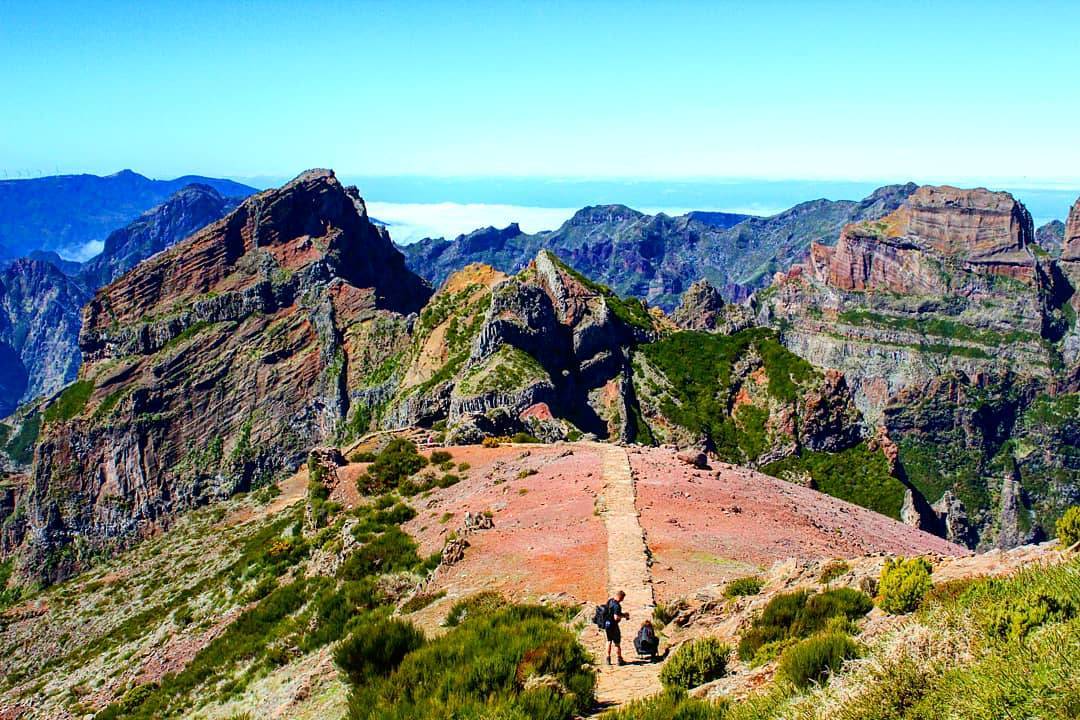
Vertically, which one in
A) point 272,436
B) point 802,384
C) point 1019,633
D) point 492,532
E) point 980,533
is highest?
point 1019,633

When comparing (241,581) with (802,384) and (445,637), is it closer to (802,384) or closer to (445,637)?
(445,637)

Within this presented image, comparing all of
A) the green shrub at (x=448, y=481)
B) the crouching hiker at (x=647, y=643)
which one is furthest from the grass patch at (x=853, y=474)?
the crouching hiker at (x=647, y=643)

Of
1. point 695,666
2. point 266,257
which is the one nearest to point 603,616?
point 695,666

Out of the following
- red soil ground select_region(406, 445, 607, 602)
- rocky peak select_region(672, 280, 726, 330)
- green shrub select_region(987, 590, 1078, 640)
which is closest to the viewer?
green shrub select_region(987, 590, 1078, 640)

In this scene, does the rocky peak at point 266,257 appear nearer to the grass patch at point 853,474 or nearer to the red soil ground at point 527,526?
the grass patch at point 853,474

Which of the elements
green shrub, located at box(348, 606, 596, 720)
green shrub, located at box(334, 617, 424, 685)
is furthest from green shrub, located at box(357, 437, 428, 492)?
green shrub, located at box(348, 606, 596, 720)

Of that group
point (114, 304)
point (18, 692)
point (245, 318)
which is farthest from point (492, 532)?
point (114, 304)

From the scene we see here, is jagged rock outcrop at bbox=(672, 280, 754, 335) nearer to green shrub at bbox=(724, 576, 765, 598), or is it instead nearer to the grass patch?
the grass patch
